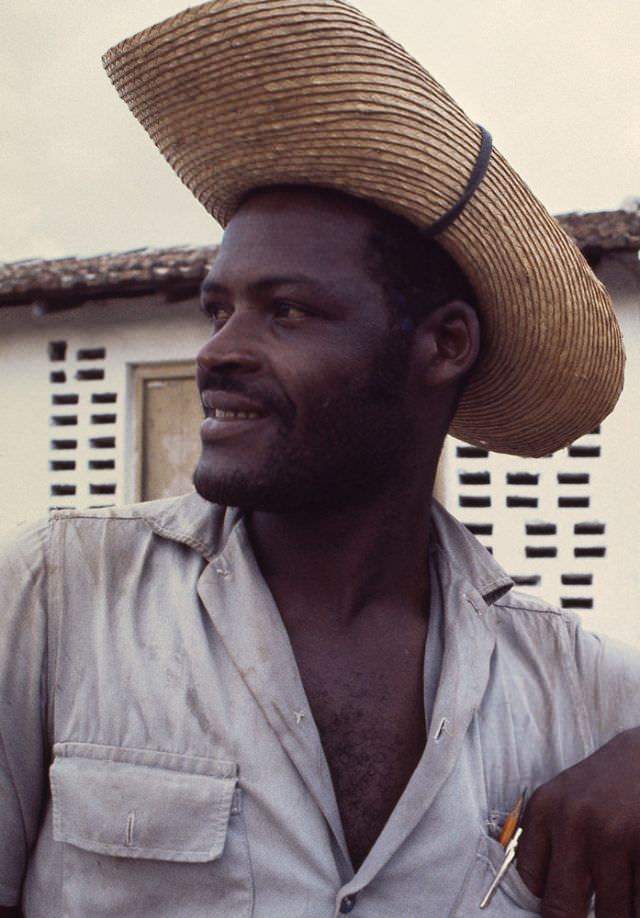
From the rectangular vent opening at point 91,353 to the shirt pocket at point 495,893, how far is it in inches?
254

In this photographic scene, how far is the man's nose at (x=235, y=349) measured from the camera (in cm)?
164

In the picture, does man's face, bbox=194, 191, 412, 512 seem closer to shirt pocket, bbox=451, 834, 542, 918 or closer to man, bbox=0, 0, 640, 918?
man, bbox=0, 0, 640, 918

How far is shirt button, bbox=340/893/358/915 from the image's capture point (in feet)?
4.78

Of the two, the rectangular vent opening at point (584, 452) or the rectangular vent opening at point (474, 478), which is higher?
the rectangular vent opening at point (584, 452)

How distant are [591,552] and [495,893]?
525cm

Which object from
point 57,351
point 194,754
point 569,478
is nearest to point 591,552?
point 569,478

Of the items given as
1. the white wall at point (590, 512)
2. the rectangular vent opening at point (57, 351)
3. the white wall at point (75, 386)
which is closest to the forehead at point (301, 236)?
the white wall at point (590, 512)

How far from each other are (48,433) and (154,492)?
40.9 inches

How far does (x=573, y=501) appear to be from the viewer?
6648 millimetres

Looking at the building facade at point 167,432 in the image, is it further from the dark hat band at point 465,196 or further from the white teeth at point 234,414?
the white teeth at point 234,414

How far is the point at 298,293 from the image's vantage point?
5.41 ft

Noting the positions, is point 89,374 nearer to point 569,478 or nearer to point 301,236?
point 569,478

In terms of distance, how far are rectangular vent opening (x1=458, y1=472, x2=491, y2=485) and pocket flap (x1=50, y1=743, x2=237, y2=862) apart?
540 centimetres

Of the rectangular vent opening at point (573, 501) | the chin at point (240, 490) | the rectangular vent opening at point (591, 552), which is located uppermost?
the rectangular vent opening at point (573, 501)
